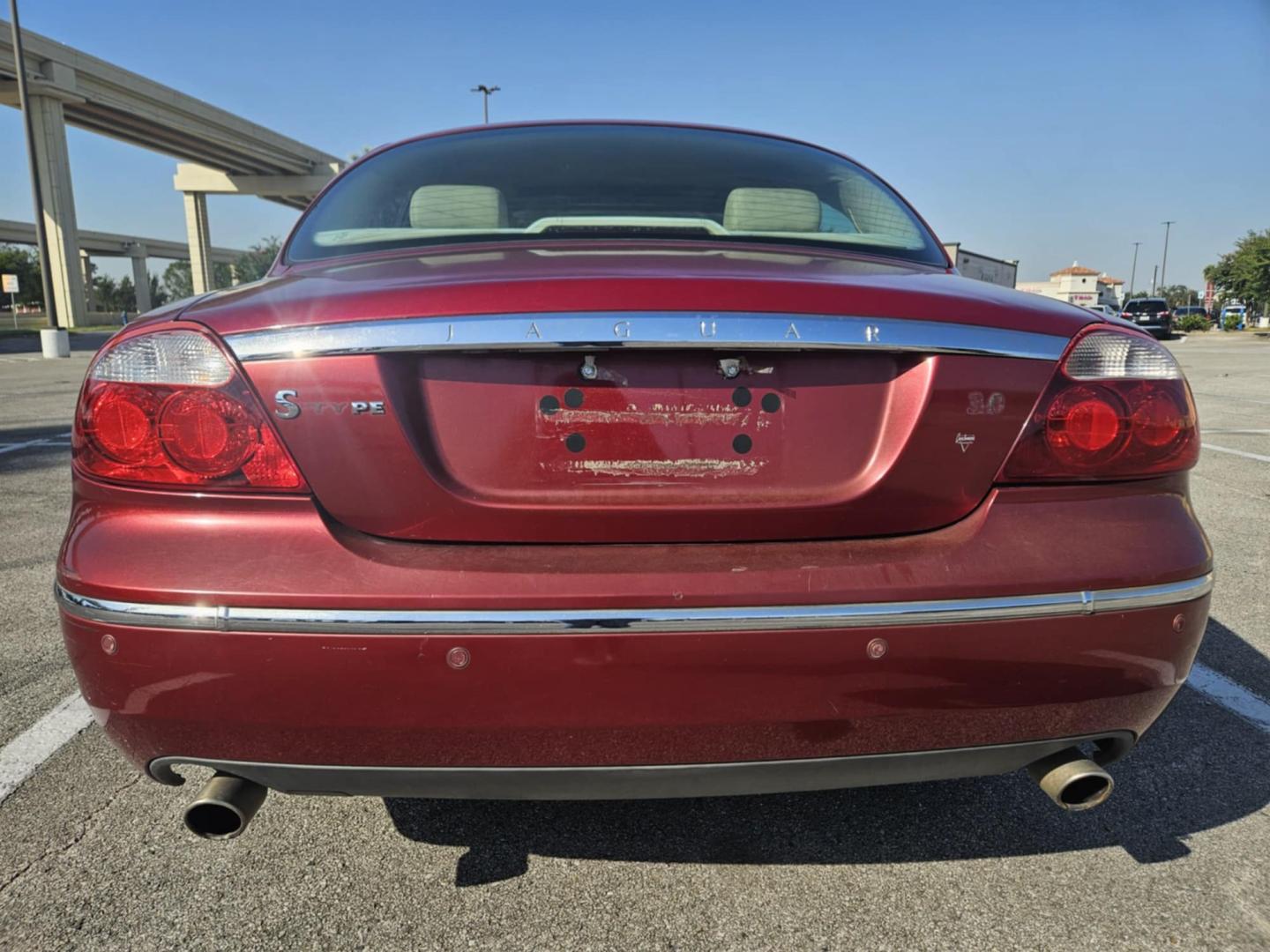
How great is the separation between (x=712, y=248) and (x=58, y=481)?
560 centimetres

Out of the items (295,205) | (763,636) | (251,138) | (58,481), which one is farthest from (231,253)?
(763,636)

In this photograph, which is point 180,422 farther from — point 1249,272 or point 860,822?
point 1249,272

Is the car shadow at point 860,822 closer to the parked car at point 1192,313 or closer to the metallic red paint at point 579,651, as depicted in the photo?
the metallic red paint at point 579,651

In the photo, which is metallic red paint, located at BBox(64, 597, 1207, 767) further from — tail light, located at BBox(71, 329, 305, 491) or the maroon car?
tail light, located at BBox(71, 329, 305, 491)

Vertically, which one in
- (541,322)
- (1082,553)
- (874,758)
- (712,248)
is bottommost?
(874,758)

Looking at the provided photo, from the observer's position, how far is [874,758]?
1.51m

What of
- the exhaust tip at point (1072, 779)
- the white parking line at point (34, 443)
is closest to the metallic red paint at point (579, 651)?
the exhaust tip at point (1072, 779)

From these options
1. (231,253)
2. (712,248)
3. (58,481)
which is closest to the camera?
(712,248)

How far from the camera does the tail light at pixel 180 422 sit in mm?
1456

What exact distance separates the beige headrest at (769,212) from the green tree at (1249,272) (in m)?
59.7

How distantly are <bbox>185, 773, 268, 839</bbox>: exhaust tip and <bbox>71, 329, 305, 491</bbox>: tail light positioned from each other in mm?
533

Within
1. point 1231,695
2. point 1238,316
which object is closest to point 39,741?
point 1231,695

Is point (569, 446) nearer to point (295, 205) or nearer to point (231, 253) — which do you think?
point (295, 205)

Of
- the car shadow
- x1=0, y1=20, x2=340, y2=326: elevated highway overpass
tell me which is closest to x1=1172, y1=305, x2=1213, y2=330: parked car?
x1=0, y1=20, x2=340, y2=326: elevated highway overpass
